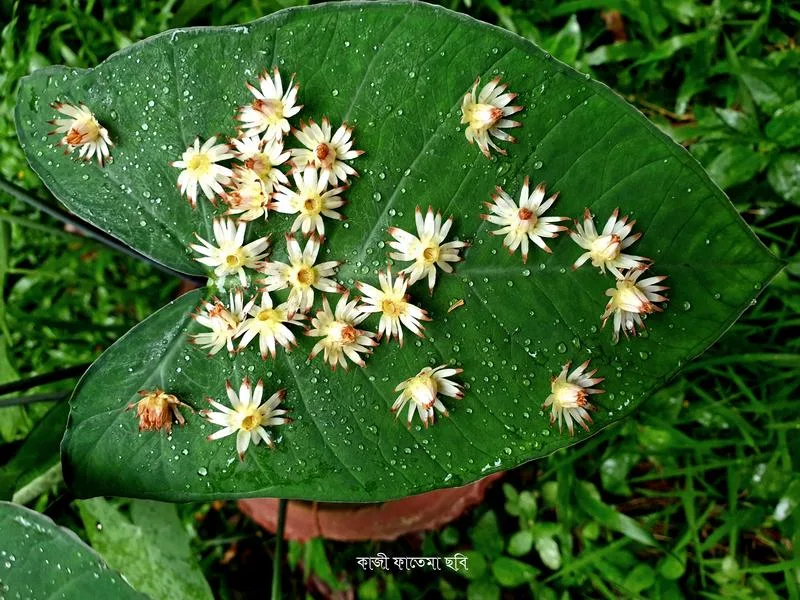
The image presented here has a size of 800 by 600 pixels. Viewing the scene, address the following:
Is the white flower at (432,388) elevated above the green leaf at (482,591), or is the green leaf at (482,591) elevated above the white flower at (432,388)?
the white flower at (432,388)

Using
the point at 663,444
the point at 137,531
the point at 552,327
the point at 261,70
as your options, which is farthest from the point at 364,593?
the point at 261,70

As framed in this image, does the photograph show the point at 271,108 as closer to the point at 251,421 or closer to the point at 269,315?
the point at 269,315

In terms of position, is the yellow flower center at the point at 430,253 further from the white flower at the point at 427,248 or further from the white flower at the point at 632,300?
the white flower at the point at 632,300

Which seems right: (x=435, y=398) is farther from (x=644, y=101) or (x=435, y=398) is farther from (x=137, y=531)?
(x=644, y=101)

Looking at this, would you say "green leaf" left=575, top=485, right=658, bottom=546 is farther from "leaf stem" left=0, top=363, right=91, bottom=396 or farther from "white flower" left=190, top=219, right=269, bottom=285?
"leaf stem" left=0, top=363, right=91, bottom=396

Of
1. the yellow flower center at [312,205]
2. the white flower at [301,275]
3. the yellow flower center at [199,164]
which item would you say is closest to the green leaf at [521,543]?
the white flower at [301,275]

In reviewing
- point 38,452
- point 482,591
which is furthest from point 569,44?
point 38,452
